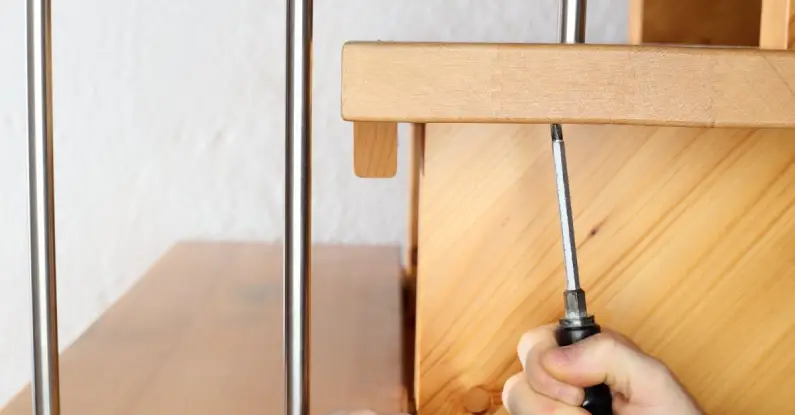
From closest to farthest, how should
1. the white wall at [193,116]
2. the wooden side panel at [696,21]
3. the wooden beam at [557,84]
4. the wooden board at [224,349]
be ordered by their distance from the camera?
the wooden beam at [557,84], the wooden board at [224,349], the wooden side panel at [696,21], the white wall at [193,116]

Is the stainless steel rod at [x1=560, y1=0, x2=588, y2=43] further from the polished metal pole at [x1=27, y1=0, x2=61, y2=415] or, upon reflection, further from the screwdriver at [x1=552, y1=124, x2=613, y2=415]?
the polished metal pole at [x1=27, y1=0, x2=61, y2=415]

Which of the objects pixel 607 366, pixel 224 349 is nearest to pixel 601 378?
pixel 607 366

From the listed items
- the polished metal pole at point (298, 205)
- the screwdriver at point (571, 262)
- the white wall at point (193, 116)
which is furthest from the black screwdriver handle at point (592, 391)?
the white wall at point (193, 116)

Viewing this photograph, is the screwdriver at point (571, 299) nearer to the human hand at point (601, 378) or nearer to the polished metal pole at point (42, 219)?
the human hand at point (601, 378)

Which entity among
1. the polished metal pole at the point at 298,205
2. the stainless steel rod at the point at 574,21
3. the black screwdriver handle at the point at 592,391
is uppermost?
the stainless steel rod at the point at 574,21

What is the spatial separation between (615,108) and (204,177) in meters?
1.46

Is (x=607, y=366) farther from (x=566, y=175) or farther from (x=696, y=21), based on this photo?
(x=696, y=21)

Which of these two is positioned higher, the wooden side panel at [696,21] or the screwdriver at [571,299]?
the wooden side panel at [696,21]

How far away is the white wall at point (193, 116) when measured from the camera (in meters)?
1.61

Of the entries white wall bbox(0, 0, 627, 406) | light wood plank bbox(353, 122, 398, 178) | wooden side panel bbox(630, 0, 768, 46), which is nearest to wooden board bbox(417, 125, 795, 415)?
light wood plank bbox(353, 122, 398, 178)

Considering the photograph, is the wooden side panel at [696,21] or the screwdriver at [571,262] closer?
the screwdriver at [571,262]

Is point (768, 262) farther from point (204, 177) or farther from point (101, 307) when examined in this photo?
point (101, 307)

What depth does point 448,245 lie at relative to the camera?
1.30 feet

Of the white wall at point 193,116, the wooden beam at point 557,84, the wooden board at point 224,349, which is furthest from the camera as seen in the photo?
the white wall at point 193,116
